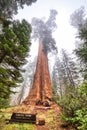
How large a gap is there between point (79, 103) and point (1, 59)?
646cm

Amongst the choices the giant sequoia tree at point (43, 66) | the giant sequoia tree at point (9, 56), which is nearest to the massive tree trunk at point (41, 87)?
the giant sequoia tree at point (43, 66)

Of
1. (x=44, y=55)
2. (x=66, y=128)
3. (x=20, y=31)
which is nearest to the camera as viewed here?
(x=66, y=128)

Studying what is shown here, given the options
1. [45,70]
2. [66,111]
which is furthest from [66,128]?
[45,70]

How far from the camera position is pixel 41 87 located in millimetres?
21594

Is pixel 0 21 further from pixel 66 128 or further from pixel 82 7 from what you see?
pixel 82 7

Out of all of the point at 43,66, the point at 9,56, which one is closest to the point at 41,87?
the point at 43,66

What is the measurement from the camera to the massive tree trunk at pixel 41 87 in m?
18.9

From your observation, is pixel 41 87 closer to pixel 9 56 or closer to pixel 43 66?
pixel 43 66

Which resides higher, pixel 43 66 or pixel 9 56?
pixel 43 66

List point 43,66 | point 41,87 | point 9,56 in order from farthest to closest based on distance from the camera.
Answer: point 43,66, point 41,87, point 9,56

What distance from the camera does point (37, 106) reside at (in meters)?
17.0

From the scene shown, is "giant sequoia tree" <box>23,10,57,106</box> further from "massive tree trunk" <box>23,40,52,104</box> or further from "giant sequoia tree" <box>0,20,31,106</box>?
"giant sequoia tree" <box>0,20,31,106</box>

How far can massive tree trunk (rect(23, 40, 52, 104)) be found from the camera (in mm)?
18864

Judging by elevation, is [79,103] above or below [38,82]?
below
